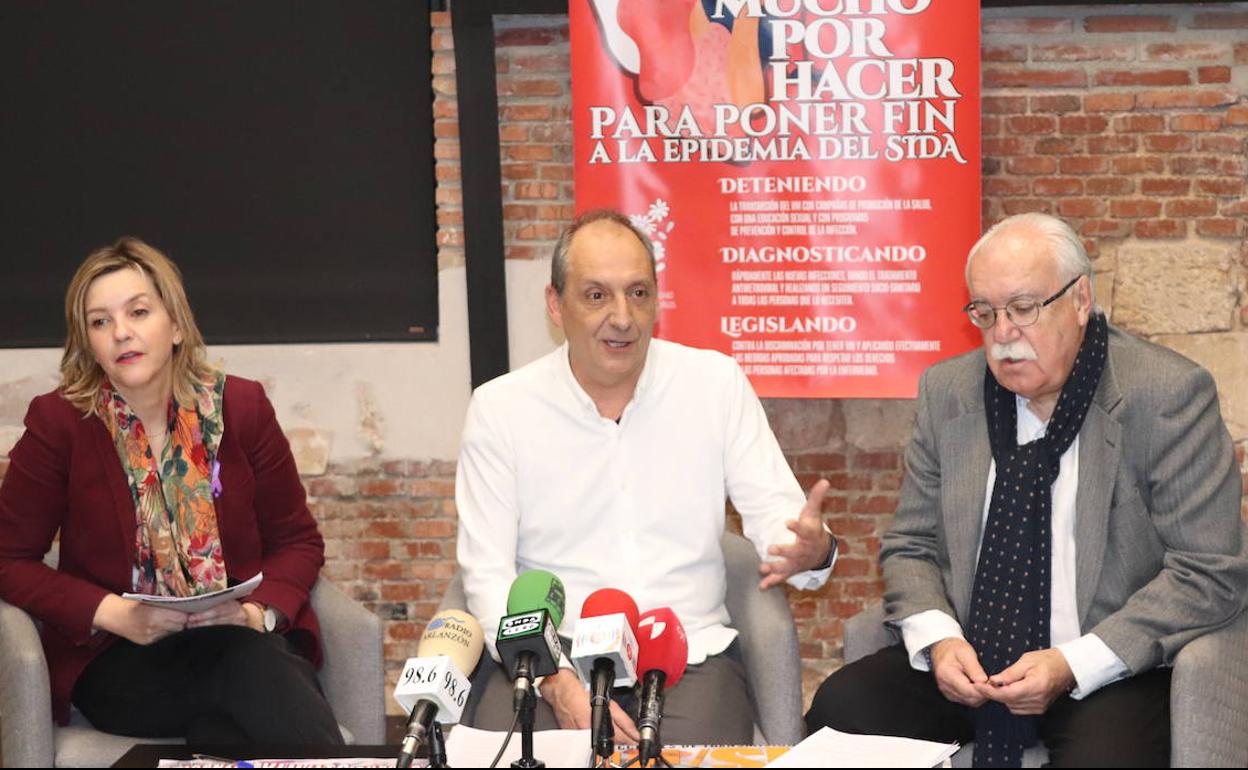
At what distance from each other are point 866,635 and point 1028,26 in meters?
2.09

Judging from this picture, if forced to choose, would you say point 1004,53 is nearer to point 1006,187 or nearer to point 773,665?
point 1006,187

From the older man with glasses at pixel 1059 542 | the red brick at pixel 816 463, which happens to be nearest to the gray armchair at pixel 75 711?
the older man with glasses at pixel 1059 542

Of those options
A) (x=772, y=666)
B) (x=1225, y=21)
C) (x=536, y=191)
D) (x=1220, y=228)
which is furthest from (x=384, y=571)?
(x=1225, y=21)

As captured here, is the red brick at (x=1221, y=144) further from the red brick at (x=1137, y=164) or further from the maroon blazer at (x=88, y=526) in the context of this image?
the maroon blazer at (x=88, y=526)

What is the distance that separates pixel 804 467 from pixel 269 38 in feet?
7.37

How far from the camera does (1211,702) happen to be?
263 centimetres

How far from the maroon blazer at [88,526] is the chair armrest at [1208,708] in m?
1.89

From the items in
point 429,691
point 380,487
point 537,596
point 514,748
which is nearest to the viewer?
point 429,691

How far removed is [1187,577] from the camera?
9.06 ft

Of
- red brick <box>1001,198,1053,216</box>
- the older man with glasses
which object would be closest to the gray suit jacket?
the older man with glasses

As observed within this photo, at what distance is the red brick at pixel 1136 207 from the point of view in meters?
4.23

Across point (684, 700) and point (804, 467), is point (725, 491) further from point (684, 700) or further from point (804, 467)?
point (804, 467)

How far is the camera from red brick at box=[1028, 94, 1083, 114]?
4.21 m

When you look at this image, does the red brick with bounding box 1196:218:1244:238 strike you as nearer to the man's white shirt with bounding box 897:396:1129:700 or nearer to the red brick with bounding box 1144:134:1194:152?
the red brick with bounding box 1144:134:1194:152
